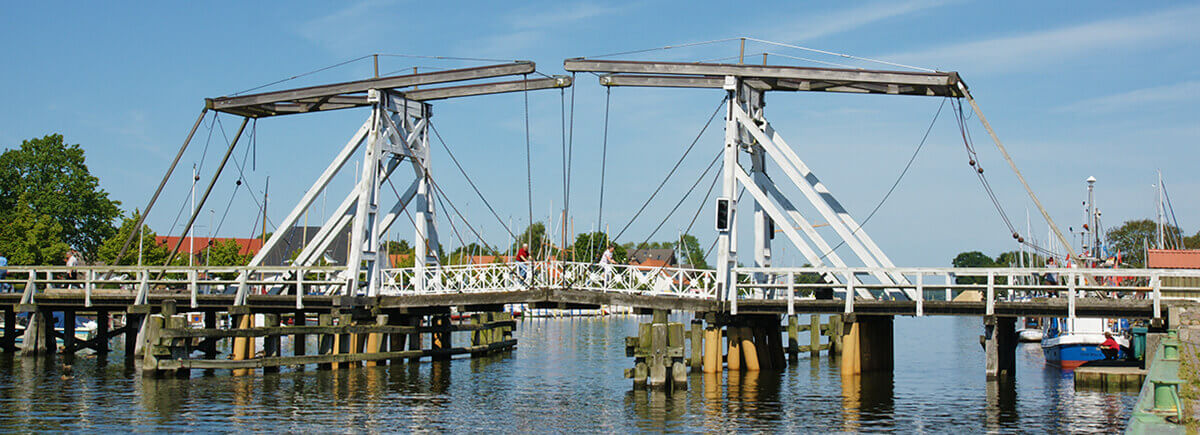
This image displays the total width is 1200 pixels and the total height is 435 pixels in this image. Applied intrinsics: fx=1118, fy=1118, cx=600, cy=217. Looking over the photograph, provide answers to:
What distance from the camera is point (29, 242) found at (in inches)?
2224

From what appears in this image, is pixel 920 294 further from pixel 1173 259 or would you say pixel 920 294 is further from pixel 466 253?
pixel 466 253

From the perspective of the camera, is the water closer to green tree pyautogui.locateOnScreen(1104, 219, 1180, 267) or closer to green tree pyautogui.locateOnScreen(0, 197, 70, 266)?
green tree pyautogui.locateOnScreen(0, 197, 70, 266)

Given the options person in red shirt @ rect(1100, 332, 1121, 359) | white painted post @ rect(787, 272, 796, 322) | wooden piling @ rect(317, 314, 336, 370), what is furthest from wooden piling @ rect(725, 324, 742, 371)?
person in red shirt @ rect(1100, 332, 1121, 359)

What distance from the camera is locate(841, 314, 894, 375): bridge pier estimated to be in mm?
26547

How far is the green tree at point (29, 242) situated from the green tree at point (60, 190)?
10.3m

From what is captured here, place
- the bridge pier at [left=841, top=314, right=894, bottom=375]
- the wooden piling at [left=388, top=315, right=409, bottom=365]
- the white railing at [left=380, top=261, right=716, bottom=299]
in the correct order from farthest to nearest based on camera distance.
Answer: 1. the wooden piling at [left=388, top=315, right=409, bottom=365]
2. the bridge pier at [left=841, top=314, right=894, bottom=375]
3. the white railing at [left=380, top=261, right=716, bottom=299]

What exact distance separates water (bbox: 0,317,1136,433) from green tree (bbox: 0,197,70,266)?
26.6m

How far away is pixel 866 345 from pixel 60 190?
193ft

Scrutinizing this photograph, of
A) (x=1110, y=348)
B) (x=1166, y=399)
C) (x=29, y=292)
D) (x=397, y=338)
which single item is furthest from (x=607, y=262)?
(x=1166, y=399)

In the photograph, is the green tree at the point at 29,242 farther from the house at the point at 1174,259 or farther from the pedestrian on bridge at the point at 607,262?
the house at the point at 1174,259

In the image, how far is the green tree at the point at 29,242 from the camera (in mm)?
56406

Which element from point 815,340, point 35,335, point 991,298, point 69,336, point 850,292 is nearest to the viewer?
point 991,298

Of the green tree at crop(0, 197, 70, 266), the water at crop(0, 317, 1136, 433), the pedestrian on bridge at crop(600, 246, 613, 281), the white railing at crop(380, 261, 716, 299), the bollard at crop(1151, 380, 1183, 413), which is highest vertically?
the green tree at crop(0, 197, 70, 266)

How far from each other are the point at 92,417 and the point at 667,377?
11219mm
